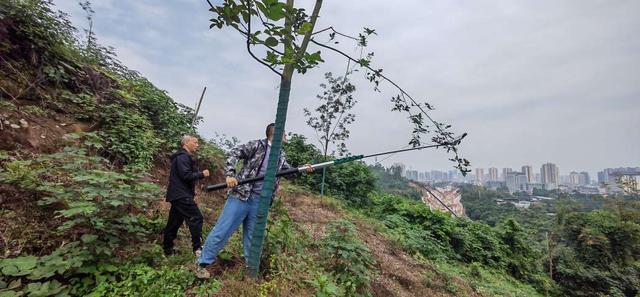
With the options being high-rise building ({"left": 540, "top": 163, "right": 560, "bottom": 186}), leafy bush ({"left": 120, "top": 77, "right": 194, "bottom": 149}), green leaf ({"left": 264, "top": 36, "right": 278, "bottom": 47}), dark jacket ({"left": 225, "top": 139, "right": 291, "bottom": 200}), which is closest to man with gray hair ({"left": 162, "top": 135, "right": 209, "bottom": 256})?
dark jacket ({"left": 225, "top": 139, "right": 291, "bottom": 200})

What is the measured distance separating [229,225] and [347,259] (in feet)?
4.51

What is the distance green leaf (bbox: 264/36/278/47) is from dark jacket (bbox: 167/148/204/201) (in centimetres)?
207

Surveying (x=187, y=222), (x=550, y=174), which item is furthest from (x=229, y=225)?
(x=550, y=174)

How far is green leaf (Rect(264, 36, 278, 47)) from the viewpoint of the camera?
1.44 meters

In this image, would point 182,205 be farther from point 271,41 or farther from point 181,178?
point 271,41

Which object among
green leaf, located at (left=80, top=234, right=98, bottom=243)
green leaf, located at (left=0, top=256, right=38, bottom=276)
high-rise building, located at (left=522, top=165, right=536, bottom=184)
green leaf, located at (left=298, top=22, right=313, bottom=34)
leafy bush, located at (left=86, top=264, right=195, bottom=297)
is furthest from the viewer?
high-rise building, located at (left=522, top=165, right=536, bottom=184)

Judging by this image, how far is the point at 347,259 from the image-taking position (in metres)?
3.26

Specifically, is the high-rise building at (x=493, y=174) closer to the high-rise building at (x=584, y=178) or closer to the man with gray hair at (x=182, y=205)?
the high-rise building at (x=584, y=178)

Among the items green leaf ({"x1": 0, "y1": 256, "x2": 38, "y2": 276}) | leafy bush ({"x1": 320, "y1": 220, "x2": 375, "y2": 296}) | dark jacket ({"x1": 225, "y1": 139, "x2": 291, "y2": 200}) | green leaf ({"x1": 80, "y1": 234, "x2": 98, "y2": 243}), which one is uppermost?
dark jacket ({"x1": 225, "y1": 139, "x2": 291, "y2": 200})

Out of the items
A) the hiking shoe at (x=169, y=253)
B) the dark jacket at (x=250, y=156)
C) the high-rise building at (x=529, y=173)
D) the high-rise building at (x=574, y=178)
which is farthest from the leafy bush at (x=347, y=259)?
the high-rise building at (x=574, y=178)

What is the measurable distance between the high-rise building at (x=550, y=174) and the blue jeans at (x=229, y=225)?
90309mm

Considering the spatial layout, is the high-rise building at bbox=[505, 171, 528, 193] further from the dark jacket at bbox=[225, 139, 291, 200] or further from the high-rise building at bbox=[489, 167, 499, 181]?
the dark jacket at bbox=[225, 139, 291, 200]

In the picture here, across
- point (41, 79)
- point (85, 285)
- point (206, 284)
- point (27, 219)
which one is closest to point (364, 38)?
point (206, 284)

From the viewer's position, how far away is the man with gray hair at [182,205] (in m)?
3.04
